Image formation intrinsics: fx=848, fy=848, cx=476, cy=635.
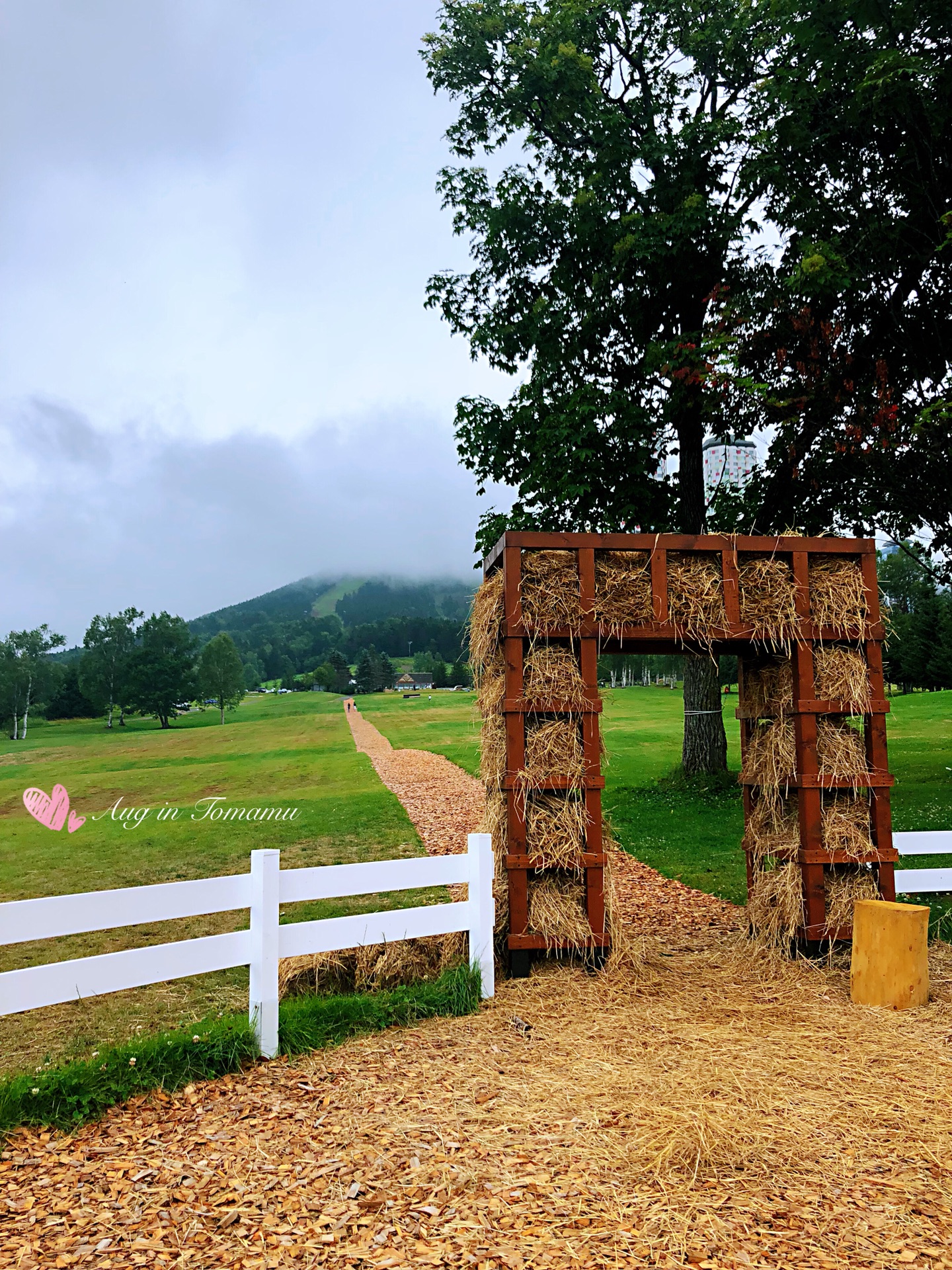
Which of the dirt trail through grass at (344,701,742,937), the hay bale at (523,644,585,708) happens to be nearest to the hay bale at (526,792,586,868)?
the dirt trail through grass at (344,701,742,937)

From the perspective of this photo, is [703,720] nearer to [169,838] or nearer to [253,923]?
[169,838]

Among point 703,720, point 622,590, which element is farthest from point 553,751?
point 703,720

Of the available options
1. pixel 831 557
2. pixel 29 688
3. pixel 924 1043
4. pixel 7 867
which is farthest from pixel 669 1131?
pixel 29 688

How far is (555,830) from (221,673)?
179ft

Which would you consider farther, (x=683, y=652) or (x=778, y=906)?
(x=683, y=652)

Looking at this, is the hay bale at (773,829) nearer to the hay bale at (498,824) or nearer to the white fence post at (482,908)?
the hay bale at (498,824)

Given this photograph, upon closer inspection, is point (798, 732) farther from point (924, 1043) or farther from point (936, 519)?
point (936, 519)

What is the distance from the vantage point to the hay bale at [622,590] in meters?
6.79

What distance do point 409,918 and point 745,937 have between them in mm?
3190

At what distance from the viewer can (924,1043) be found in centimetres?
517

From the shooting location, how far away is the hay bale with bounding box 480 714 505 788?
6.72 meters

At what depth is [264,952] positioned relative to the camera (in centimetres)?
513

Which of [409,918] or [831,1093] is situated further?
[409,918]

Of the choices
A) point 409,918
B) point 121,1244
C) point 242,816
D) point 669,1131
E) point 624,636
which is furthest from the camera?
point 242,816
